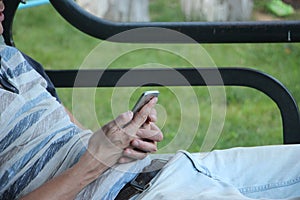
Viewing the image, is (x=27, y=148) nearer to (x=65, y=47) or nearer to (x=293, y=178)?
(x=293, y=178)

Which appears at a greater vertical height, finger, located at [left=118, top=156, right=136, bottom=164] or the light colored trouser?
finger, located at [left=118, top=156, right=136, bottom=164]

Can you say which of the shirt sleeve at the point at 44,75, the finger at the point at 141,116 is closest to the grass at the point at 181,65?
the shirt sleeve at the point at 44,75

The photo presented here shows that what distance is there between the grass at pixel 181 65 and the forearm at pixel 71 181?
106 cm

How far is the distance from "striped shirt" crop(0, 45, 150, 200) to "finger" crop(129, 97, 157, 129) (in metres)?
0.12

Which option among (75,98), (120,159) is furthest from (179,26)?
(120,159)

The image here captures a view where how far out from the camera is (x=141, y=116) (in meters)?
1.58

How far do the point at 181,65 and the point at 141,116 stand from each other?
2.33 meters

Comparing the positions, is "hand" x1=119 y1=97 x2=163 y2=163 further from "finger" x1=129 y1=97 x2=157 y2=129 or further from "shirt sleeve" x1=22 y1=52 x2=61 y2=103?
"shirt sleeve" x1=22 y1=52 x2=61 y2=103

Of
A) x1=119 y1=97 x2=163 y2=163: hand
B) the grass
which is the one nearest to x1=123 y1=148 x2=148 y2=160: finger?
x1=119 y1=97 x2=163 y2=163: hand

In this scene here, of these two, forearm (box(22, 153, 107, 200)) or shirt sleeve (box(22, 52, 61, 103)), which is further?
shirt sleeve (box(22, 52, 61, 103))

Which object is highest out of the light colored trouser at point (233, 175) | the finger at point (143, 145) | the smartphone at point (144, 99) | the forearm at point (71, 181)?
the smartphone at point (144, 99)

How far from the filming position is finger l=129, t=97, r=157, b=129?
1.57 m

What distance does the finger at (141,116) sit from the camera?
5.16 feet

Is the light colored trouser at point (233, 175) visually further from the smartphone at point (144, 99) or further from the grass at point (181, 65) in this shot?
the grass at point (181, 65)
